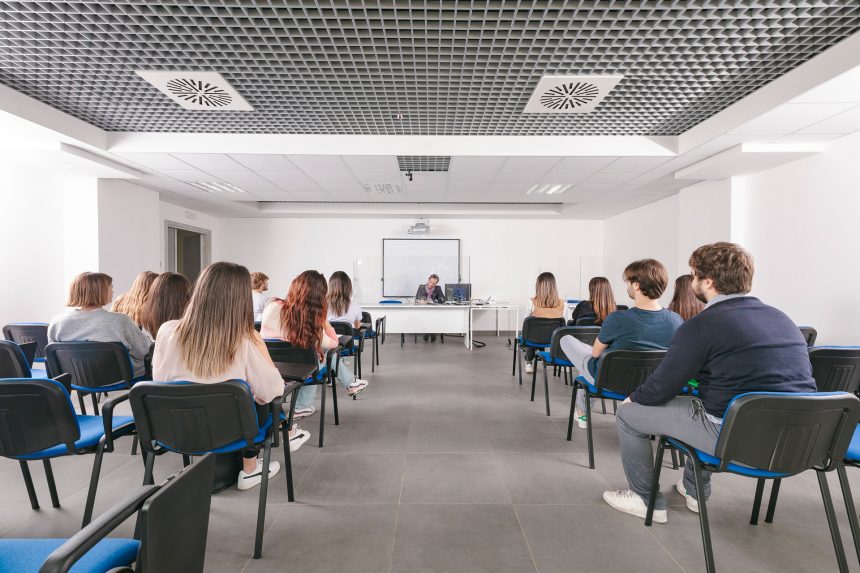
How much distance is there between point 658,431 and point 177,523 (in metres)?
1.84

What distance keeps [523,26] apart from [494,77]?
25.7 inches

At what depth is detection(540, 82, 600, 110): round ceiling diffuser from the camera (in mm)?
3268

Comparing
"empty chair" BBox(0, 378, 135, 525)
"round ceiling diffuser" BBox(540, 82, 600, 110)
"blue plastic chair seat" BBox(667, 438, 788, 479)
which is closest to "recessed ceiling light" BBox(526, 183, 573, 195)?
"round ceiling diffuser" BBox(540, 82, 600, 110)

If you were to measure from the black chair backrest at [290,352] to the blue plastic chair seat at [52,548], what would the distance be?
5.91 feet

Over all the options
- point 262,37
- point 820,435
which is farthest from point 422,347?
point 820,435

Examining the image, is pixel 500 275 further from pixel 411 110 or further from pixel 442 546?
pixel 442 546

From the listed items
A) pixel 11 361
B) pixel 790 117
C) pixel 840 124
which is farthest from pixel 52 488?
pixel 840 124

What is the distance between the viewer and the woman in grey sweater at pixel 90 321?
2.79 meters

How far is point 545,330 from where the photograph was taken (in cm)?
447

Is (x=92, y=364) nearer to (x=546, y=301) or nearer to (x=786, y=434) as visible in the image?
(x=786, y=434)

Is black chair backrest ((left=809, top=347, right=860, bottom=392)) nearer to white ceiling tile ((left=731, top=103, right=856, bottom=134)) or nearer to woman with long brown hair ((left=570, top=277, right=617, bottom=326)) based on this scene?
woman with long brown hair ((left=570, top=277, right=617, bottom=326))

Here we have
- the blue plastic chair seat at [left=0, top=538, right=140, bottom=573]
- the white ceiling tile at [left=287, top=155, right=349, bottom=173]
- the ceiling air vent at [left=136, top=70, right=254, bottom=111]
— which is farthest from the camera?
the white ceiling tile at [left=287, top=155, right=349, bottom=173]

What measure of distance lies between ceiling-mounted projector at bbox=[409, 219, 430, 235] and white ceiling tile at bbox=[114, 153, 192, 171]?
4459mm

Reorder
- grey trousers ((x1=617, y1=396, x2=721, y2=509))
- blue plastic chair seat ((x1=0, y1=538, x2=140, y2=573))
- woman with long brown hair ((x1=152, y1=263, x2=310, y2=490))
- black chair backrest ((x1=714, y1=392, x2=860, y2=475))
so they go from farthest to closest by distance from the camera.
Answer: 1. woman with long brown hair ((x1=152, y1=263, x2=310, y2=490))
2. grey trousers ((x1=617, y1=396, x2=721, y2=509))
3. black chair backrest ((x1=714, y1=392, x2=860, y2=475))
4. blue plastic chair seat ((x1=0, y1=538, x2=140, y2=573))
